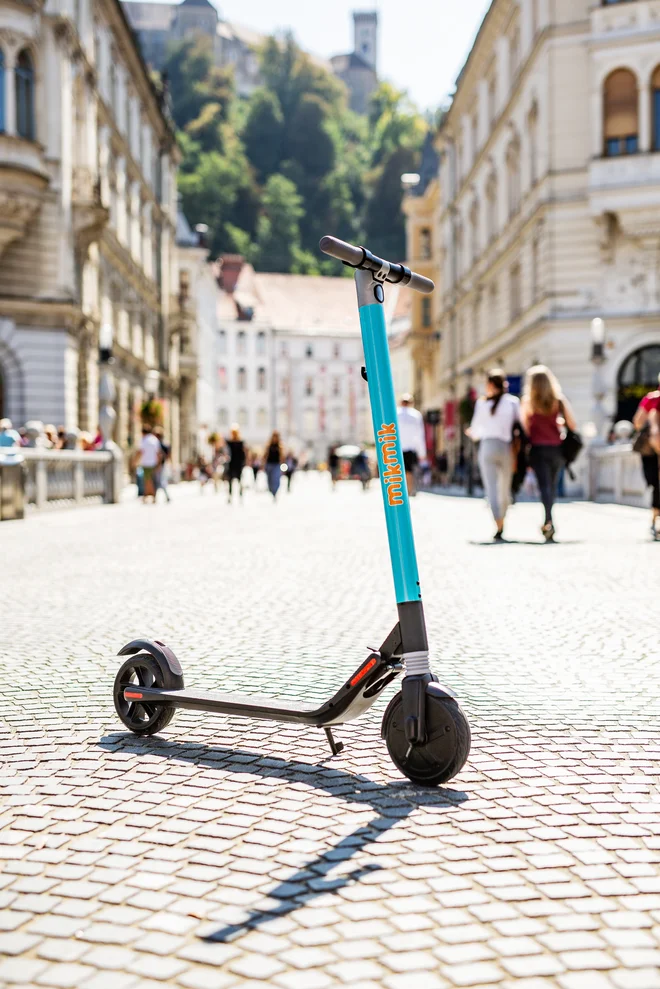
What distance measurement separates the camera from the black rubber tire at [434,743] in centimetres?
338

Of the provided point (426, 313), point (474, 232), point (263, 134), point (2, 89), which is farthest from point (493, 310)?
point (263, 134)

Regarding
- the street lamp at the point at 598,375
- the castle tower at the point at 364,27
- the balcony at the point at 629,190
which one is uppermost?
the castle tower at the point at 364,27

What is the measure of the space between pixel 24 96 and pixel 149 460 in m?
9.93

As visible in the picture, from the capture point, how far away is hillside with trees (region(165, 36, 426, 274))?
337 feet

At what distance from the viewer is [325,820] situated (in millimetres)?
3250

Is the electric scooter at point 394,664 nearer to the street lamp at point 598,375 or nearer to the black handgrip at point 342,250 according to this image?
the black handgrip at point 342,250

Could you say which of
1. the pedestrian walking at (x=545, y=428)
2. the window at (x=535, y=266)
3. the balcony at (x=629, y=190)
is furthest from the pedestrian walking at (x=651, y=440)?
the window at (x=535, y=266)

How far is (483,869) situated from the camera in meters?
2.87

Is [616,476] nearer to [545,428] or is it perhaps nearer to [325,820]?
[545,428]

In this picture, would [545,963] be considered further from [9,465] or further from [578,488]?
[578,488]

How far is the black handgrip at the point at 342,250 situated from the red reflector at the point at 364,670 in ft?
3.83

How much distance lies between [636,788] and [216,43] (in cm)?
14449

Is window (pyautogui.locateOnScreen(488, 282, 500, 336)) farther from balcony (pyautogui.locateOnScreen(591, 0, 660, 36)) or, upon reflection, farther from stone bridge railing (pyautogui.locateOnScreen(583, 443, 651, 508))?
stone bridge railing (pyautogui.locateOnScreen(583, 443, 651, 508))

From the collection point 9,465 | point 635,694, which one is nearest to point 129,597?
point 635,694
